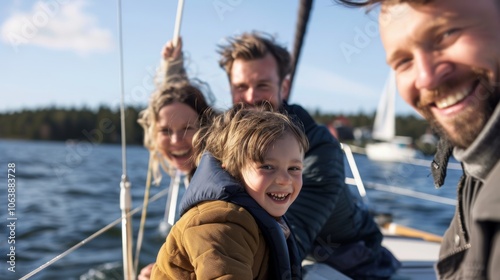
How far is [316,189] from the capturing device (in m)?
1.96

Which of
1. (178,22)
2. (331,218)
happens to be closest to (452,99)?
(331,218)

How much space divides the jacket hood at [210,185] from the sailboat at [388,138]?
18470 mm

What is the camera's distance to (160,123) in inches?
91.3

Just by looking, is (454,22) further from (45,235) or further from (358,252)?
(45,235)

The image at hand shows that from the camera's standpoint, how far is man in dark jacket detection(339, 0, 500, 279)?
2.84ft

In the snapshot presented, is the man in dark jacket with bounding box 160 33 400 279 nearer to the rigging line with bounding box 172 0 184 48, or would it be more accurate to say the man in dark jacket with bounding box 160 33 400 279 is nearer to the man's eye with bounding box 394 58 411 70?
the rigging line with bounding box 172 0 184 48

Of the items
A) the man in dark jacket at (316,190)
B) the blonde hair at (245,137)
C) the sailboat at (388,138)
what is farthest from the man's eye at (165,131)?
the sailboat at (388,138)

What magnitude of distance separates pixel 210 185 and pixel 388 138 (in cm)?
Result: 2657

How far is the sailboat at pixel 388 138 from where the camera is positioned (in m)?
24.5

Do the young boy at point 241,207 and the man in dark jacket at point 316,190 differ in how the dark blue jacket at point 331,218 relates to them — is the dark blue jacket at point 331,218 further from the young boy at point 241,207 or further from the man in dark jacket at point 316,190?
the young boy at point 241,207

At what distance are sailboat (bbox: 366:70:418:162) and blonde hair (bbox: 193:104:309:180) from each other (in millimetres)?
18381

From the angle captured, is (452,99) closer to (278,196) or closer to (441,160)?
(441,160)

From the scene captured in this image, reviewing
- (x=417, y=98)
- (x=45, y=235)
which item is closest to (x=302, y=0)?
(x=417, y=98)

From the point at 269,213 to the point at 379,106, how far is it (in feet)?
81.3
